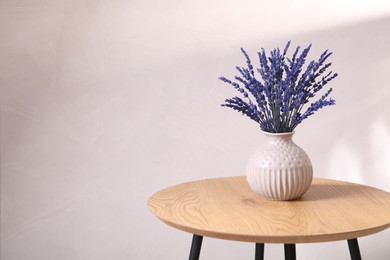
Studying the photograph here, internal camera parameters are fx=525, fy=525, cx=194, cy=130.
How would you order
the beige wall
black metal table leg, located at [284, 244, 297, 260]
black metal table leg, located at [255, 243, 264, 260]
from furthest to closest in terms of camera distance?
the beige wall
black metal table leg, located at [255, 243, 264, 260]
black metal table leg, located at [284, 244, 297, 260]

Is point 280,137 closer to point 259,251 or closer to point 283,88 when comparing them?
point 283,88

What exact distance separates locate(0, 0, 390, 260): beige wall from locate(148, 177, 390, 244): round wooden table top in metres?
0.63

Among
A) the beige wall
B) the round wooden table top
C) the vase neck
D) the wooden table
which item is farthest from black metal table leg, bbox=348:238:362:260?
the beige wall

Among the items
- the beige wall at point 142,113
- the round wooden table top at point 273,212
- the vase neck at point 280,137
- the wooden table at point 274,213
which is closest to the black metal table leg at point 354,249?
the wooden table at point 274,213

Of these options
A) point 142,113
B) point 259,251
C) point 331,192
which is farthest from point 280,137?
point 142,113

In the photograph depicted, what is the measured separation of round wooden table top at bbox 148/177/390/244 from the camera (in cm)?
115

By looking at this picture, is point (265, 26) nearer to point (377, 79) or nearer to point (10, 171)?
point (377, 79)

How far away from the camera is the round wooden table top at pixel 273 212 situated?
115 cm

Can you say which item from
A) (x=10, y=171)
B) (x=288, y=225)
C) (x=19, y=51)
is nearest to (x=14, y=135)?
(x=10, y=171)

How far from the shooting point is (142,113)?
227 cm

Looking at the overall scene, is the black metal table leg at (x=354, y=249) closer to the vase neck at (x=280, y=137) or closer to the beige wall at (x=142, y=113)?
the vase neck at (x=280, y=137)

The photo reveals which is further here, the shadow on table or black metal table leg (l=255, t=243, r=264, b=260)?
black metal table leg (l=255, t=243, r=264, b=260)

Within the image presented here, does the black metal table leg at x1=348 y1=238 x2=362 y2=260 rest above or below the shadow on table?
below

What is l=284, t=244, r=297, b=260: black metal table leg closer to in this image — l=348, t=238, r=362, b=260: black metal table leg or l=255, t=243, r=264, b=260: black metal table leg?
l=348, t=238, r=362, b=260: black metal table leg
